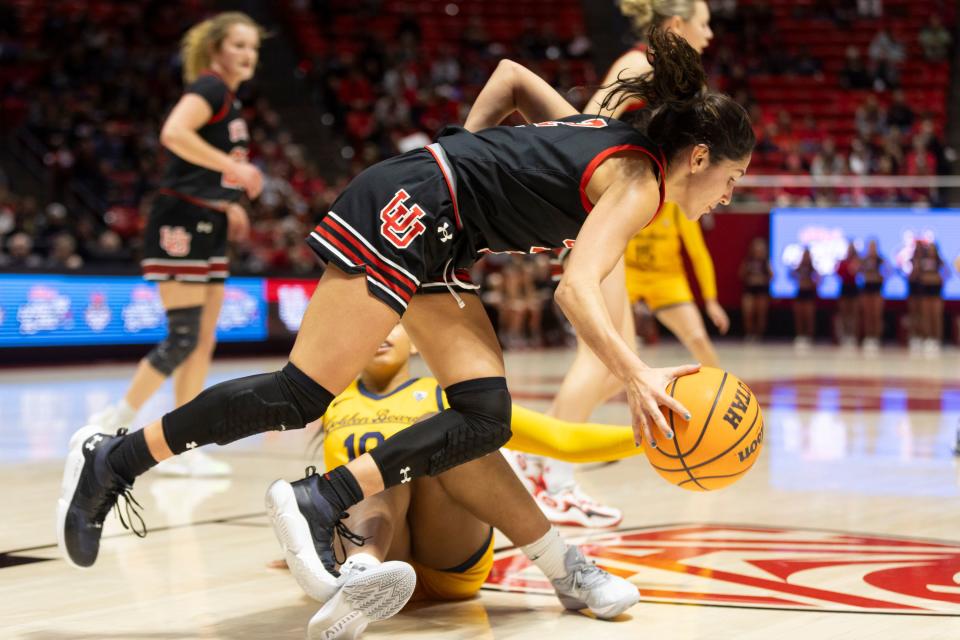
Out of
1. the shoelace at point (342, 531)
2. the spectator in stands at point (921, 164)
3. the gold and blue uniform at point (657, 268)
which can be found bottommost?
the shoelace at point (342, 531)

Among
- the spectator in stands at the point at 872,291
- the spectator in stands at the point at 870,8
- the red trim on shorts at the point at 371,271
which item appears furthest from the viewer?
the spectator in stands at the point at 870,8

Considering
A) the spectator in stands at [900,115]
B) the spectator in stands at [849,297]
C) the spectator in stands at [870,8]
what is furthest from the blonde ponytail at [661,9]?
the spectator in stands at [870,8]

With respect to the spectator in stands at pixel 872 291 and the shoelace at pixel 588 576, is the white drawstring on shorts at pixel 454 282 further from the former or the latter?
the spectator in stands at pixel 872 291

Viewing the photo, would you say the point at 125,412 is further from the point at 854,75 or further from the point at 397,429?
the point at 854,75

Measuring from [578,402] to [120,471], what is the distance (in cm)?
195

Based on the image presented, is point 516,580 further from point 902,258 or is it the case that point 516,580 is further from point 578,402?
point 902,258

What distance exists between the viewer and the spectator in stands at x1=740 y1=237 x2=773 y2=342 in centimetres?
1870

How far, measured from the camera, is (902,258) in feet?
59.6

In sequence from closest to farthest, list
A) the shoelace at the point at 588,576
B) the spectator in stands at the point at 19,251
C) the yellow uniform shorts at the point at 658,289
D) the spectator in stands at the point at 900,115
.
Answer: the shoelace at the point at 588,576 < the yellow uniform shorts at the point at 658,289 < the spectator in stands at the point at 19,251 < the spectator in stands at the point at 900,115

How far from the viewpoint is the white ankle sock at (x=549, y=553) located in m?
3.06

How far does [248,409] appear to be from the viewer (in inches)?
109

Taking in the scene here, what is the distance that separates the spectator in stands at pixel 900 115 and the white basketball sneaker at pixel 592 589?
712 inches

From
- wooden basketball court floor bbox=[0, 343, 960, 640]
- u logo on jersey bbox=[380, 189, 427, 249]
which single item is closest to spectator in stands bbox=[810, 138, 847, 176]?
wooden basketball court floor bbox=[0, 343, 960, 640]

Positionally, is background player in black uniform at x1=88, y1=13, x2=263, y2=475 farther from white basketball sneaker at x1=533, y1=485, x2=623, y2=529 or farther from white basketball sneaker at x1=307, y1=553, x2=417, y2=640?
white basketball sneaker at x1=307, y1=553, x2=417, y2=640
